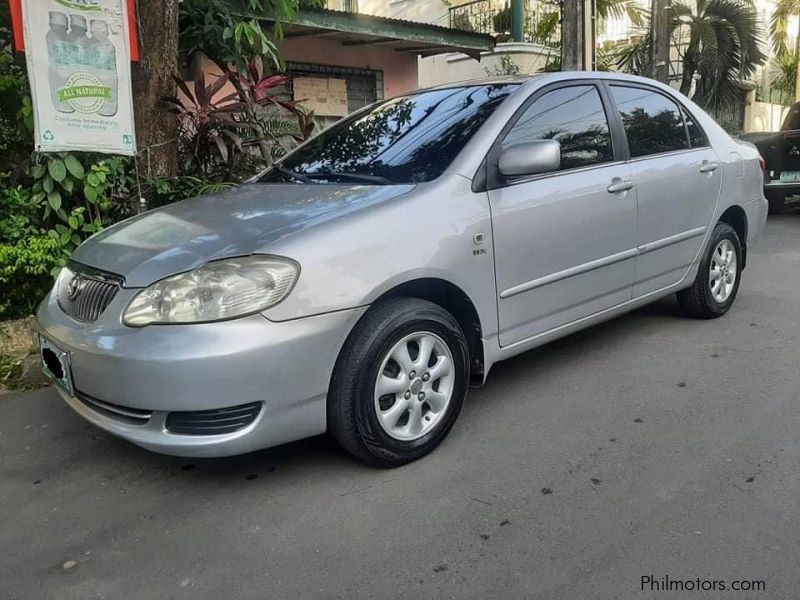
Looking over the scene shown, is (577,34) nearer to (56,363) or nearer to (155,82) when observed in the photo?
(155,82)

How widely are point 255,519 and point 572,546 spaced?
1.15 metres

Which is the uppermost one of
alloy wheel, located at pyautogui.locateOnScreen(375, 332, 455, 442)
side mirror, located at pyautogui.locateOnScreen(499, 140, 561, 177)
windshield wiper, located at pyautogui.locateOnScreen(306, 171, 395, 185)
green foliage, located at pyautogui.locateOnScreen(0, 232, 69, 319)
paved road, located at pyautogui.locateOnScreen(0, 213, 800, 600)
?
side mirror, located at pyautogui.locateOnScreen(499, 140, 561, 177)

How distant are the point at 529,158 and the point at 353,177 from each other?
0.85 metres

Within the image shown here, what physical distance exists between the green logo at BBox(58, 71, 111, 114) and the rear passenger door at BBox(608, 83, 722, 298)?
3.23 m

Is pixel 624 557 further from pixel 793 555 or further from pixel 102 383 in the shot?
pixel 102 383

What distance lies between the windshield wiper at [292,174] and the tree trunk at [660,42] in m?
8.16

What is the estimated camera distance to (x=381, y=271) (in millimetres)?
2848

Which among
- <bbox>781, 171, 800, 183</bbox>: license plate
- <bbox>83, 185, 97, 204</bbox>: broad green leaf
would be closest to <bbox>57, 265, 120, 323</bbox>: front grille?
<bbox>83, 185, 97, 204</bbox>: broad green leaf

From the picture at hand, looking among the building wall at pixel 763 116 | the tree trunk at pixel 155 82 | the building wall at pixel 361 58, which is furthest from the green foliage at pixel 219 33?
the building wall at pixel 763 116

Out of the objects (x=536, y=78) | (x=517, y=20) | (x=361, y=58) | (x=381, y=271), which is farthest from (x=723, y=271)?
(x=517, y=20)

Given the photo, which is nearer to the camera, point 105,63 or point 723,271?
point 105,63

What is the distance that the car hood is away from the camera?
2.74 meters

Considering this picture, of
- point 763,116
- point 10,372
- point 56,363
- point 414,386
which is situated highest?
point 763,116

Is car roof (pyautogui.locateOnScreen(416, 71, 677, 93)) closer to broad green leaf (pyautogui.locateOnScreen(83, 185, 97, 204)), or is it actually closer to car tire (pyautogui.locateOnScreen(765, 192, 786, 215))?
broad green leaf (pyautogui.locateOnScreen(83, 185, 97, 204))
